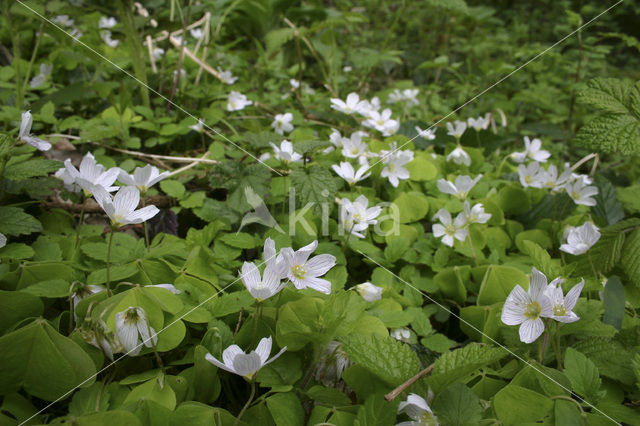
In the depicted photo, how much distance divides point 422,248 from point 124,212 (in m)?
0.93

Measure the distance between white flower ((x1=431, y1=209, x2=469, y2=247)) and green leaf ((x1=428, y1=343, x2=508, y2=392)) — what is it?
596 millimetres

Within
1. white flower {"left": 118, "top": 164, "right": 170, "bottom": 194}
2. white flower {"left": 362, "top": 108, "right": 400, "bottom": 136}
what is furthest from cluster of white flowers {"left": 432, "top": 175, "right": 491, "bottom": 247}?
white flower {"left": 118, "top": 164, "right": 170, "bottom": 194}

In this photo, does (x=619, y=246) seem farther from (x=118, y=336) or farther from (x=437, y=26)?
(x=437, y=26)

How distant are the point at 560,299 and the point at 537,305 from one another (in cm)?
5

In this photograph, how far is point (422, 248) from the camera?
1513 millimetres

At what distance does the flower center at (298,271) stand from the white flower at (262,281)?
0.04 meters

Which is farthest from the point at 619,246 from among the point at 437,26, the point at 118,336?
the point at 437,26

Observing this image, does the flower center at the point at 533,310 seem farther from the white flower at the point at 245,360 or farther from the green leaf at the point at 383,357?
the white flower at the point at 245,360

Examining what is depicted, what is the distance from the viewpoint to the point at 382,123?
1.95m

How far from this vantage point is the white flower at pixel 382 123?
6.26 feet

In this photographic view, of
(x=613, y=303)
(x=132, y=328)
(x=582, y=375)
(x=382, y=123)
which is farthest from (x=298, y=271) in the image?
(x=382, y=123)

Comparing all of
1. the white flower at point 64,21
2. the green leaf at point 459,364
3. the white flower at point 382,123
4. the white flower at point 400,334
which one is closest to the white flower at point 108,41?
the white flower at point 64,21

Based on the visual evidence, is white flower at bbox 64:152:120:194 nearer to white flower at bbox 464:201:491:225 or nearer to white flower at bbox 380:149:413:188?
white flower at bbox 380:149:413:188

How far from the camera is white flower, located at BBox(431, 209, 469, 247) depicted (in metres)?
1.46
